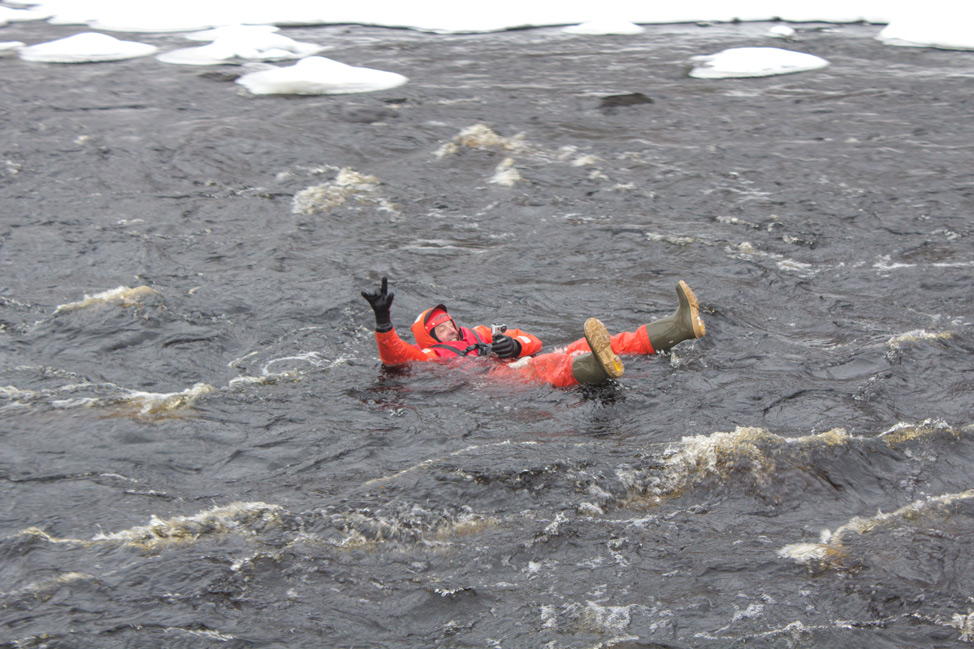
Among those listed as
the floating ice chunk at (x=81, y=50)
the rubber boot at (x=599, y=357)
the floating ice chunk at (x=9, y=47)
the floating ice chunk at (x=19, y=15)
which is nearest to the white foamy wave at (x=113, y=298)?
the rubber boot at (x=599, y=357)

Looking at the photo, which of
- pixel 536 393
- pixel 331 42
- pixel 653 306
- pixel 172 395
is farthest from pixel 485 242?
pixel 331 42

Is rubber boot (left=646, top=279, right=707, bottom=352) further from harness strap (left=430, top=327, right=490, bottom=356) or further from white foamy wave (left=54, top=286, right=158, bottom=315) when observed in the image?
white foamy wave (left=54, top=286, right=158, bottom=315)

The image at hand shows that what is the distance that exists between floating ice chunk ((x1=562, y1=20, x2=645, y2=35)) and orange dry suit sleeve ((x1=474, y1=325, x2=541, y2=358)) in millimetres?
12513

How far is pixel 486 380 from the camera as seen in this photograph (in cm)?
679

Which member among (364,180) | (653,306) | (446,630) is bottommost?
(446,630)

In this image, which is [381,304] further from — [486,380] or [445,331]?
[486,380]

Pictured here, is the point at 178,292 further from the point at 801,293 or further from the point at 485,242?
the point at 801,293

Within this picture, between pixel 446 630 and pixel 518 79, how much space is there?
1173cm

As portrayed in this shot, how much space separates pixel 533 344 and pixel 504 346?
0.40m

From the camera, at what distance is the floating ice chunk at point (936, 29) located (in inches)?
622

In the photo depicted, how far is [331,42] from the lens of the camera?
1758 centimetres

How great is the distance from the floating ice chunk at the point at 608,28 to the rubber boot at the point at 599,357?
13346 millimetres

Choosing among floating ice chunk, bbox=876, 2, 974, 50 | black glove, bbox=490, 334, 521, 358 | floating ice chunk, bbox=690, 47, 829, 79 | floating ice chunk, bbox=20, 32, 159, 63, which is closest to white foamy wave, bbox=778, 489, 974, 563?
black glove, bbox=490, 334, 521, 358

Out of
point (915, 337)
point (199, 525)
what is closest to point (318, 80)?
point (915, 337)
